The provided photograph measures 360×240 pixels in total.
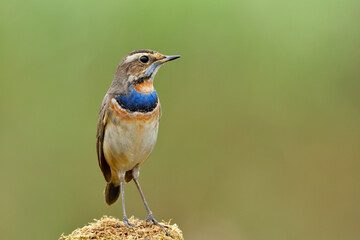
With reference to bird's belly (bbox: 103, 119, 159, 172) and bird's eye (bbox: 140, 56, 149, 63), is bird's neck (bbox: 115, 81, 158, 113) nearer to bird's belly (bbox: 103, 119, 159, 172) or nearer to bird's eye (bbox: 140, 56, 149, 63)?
bird's belly (bbox: 103, 119, 159, 172)

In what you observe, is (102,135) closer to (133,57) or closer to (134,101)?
(134,101)

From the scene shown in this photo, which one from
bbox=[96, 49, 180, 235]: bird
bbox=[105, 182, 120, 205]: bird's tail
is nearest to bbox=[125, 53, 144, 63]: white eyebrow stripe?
bbox=[96, 49, 180, 235]: bird

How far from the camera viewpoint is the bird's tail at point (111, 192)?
274 inches

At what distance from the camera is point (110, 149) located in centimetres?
644

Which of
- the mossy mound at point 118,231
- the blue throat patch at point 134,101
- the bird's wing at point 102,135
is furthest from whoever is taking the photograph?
the bird's wing at point 102,135

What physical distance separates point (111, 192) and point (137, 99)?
1.36 metres

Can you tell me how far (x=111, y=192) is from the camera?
276 inches

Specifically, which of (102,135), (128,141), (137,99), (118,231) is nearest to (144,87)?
(137,99)

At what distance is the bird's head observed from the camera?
20.6ft

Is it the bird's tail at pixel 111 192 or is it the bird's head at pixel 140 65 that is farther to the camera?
the bird's tail at pixel 111 192

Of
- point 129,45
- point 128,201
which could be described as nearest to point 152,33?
point 129,45

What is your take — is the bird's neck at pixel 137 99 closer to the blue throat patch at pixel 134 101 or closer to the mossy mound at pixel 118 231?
the blue throat patch at pixel 134 101

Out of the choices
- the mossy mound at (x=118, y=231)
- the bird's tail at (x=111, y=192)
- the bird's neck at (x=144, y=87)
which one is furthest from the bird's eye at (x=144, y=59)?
the mossy mound at (x=118, y=231)

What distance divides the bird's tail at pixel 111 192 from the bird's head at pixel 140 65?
1326 millimetres
